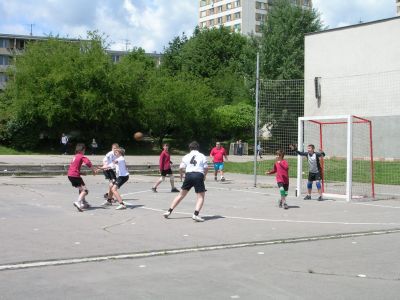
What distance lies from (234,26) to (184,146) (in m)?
67.4

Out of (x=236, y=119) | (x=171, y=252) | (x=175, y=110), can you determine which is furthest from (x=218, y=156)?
(x=236, y=119)

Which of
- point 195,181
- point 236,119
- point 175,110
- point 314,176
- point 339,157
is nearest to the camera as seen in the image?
point 195,181

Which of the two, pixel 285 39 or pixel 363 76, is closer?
pixel 363 76

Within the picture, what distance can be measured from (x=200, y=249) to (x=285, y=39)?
45723 millimetres

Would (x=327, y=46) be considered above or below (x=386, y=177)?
above

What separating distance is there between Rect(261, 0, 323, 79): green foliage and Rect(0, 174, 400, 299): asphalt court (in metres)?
35.7

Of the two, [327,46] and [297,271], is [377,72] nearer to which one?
[327,46]

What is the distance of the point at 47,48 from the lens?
153 feet

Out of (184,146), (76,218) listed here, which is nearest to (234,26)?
(184,146)

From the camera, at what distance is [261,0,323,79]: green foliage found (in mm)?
50281

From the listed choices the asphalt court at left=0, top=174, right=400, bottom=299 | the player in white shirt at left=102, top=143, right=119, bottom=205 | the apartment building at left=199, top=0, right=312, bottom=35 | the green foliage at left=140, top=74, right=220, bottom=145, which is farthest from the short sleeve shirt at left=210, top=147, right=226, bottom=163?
the apartment building at left=199, top=0, right=312, bottom=35

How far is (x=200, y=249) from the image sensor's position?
29.0ft

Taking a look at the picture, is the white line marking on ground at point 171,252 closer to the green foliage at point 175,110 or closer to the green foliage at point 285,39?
the green foliage at point 175,110

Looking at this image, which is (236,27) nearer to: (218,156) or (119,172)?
(218,156)
